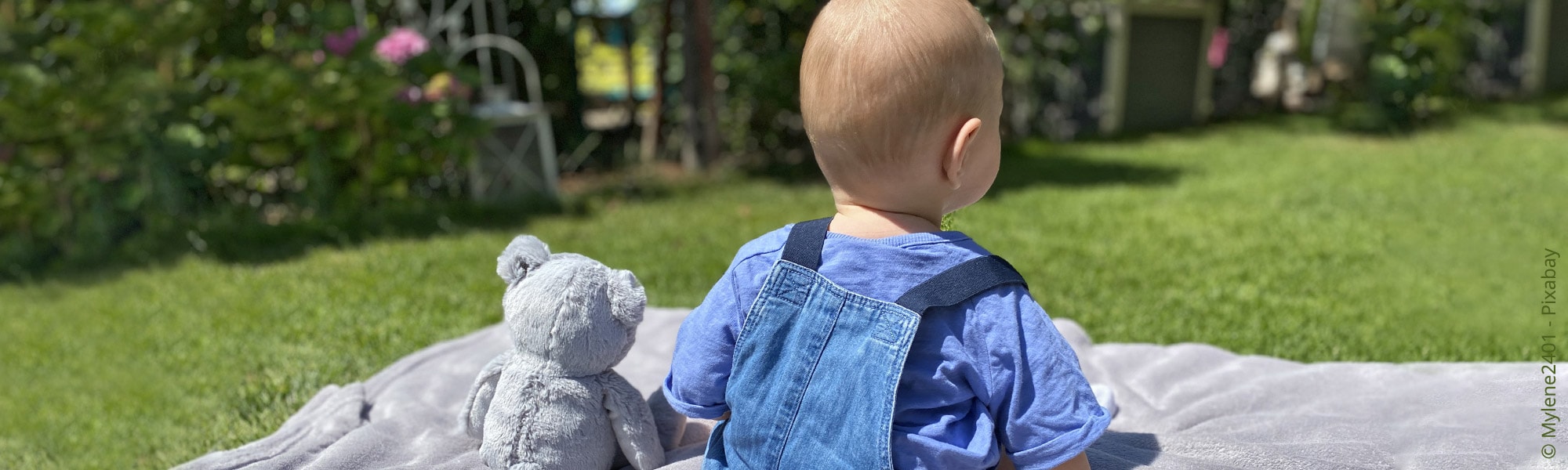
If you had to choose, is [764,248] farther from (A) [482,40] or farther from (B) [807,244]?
(A) [482,40]

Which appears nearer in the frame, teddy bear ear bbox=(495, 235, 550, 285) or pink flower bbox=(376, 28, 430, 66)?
teddy bear ear bbox=(495, 235, 550, 285)

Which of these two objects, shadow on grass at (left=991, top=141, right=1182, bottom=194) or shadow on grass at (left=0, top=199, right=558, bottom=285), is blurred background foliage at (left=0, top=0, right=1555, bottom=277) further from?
shadow on grass at (left=991, top=141, right=1182, bottom=194)

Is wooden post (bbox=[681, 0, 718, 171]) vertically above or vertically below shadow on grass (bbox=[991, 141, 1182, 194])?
above

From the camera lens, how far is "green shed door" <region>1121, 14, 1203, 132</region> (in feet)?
31.4

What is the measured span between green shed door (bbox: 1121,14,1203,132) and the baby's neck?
8.53m

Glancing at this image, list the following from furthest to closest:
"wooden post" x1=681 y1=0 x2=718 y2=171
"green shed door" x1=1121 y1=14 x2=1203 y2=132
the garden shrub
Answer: "green shed door" x1=1121 y1=14 x2=1203 y2=132, the garden shrub, "wooden post" x1=681 y1=0 x2=718 y2=171

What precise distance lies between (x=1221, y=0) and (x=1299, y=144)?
266 centimetres

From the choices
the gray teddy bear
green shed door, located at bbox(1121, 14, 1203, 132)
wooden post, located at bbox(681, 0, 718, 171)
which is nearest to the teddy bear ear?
the gray teddy bear

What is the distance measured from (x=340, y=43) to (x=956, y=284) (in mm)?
4498

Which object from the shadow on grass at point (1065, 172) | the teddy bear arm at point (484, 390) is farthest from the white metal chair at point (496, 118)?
the teddy bear arm at point (484, 390)

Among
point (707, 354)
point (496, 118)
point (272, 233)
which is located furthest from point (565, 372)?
point (496, 118)

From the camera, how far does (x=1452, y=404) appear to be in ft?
7.63

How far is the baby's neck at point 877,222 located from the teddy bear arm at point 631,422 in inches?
24.0

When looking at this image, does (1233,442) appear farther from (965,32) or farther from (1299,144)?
(1299,144)
